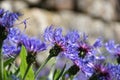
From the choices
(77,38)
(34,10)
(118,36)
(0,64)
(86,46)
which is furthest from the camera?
(118,36)

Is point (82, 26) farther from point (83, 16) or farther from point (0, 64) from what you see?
point (0, 64)

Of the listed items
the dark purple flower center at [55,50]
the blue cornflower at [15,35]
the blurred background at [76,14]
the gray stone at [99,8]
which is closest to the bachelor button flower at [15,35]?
the blue cornflower at [15,35]

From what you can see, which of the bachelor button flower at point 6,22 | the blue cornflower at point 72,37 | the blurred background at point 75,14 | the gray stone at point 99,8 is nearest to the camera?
the bachelor button flower at point 6,22

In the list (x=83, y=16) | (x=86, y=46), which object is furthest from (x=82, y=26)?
(x=86, y=46)

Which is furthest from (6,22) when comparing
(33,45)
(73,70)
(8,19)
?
(73,70)

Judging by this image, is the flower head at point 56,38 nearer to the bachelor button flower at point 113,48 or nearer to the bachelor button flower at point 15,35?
the bachelor button flower at point 15,35

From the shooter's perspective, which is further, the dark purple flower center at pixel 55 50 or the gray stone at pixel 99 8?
the gray stone at pixel 99 8
